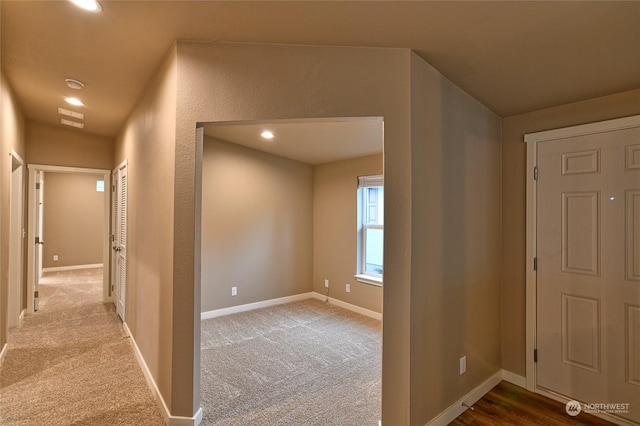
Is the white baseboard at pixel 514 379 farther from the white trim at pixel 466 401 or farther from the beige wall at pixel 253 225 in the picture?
the beige wall at pixel 253 225

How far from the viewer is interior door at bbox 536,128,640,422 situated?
212cm

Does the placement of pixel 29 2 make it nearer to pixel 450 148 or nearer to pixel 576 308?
pixel 450 148

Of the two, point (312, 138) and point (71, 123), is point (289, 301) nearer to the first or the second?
point (312, 138)

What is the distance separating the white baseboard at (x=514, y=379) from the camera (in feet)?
8.48

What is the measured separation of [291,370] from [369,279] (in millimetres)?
1893

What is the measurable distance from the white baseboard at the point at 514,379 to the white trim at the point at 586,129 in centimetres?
199

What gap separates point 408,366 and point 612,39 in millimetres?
2083

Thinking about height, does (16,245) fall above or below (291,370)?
above

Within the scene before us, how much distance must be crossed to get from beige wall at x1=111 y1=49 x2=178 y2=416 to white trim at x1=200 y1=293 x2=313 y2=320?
41.9 inches

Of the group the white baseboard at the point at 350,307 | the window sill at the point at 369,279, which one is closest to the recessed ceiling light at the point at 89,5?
the window sill at the point at 369,279

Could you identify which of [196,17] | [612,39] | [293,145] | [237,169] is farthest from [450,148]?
[237,169]

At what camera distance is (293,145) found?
4.19 meters

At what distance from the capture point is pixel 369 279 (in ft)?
14.2

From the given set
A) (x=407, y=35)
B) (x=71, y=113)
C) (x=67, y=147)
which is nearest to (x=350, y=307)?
(x=407, y=35)
